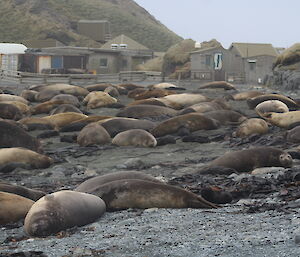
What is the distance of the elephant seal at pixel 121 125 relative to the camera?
45.7ft

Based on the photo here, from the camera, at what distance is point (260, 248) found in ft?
16.5

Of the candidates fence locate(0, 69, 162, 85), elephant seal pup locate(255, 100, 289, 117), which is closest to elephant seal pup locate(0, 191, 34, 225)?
elephant seal pup locate(255, 100, 289, 117)

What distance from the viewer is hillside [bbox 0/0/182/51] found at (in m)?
84.7

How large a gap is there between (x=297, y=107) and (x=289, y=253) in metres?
13.2

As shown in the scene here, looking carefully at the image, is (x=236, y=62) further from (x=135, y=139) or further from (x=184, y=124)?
(x=135, y=139)

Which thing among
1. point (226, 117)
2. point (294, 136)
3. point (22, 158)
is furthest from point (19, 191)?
point (226, 117)

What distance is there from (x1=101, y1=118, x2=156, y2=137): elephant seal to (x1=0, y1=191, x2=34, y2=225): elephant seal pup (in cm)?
701

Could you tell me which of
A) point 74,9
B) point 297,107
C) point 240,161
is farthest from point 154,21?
point 240,161

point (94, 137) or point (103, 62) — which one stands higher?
point (103, 62)

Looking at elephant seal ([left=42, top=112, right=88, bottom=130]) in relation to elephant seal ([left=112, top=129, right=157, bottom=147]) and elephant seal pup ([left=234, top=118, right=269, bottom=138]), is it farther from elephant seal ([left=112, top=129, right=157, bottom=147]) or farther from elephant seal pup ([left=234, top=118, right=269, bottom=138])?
elephant seal pup ([left=234, top=118, right=269, bottom=138])

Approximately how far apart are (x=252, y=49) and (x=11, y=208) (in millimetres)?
37667

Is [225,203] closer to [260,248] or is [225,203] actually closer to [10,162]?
[260,248]

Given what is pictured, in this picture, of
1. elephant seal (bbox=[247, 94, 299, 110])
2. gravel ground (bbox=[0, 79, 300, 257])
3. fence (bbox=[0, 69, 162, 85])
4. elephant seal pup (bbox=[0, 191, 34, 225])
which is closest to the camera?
gravel ground (bbox=[0, 79, 300, 257])

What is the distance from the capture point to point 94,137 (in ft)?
43.3
